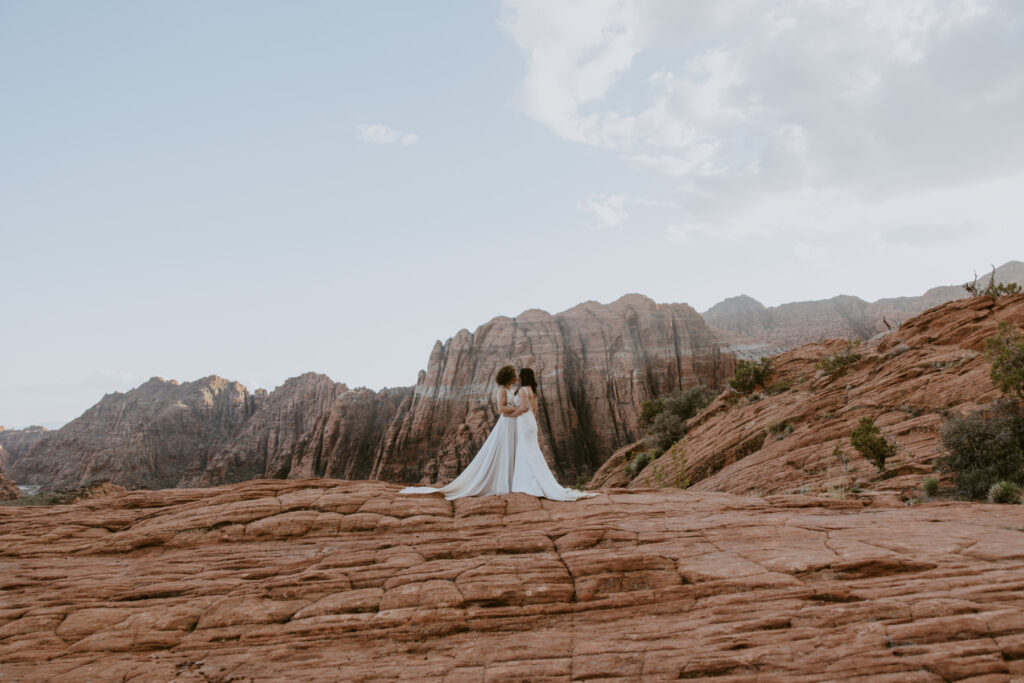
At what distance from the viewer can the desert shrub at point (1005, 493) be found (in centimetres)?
889

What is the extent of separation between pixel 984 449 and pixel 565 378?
185ft

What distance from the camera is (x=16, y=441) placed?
91875 mm

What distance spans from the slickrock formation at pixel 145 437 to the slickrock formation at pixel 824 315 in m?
84.1

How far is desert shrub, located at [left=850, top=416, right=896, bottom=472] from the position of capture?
39.7ft

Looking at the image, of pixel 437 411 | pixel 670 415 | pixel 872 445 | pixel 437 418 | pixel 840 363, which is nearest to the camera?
pixel 872 445

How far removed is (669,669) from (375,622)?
3.04m

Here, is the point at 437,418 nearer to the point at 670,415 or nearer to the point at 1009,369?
the point at 670,415

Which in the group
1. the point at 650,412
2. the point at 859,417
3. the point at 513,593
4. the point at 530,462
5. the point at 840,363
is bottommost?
the point at 513,593

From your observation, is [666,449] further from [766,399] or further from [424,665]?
[424,665]

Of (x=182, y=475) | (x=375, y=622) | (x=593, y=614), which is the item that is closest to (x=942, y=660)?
(x=593, y=614)

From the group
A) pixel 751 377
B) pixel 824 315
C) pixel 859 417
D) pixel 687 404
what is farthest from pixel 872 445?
pixel 824 315

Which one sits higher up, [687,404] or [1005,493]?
[687,404]

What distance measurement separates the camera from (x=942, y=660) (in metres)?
4.42

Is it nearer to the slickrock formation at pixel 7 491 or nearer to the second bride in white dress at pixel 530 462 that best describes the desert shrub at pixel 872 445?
the second bride in white dress at pixel 530 462
